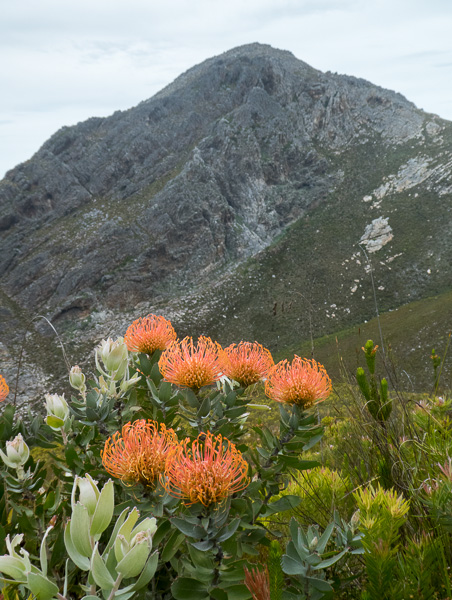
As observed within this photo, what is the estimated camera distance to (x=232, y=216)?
54062 mm

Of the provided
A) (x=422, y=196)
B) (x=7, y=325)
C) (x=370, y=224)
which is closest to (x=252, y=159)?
(x=370, y=224)

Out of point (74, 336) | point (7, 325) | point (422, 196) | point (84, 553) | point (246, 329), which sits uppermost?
point (84, 553)

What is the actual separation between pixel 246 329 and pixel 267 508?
3930 cm

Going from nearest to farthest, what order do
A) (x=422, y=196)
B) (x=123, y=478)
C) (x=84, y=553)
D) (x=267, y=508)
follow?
(x=84, y=553) < (x=123, y=478) < (x=267, y=508) < (x=422, y=196)

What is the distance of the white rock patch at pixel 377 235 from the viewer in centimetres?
4488

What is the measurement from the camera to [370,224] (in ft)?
158

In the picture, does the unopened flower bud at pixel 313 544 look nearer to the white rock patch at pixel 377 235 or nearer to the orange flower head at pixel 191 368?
the orange flower head at pixel 191 368

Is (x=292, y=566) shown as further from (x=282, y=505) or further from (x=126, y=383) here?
(x=126, y=383)

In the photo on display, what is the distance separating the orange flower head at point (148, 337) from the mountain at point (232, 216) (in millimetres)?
31156

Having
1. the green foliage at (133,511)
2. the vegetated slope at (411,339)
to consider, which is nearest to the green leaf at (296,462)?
the green foliage at (133,511)

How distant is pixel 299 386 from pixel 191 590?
81 cm

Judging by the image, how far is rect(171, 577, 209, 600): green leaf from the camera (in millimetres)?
1063

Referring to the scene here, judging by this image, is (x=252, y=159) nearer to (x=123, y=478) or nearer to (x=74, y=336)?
(x=74, y=336)

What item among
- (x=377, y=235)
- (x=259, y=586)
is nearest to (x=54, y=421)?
(x=259, y=586)
